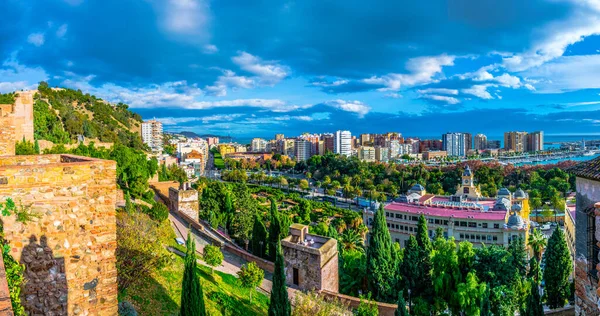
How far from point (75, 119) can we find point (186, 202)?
69.1 ft

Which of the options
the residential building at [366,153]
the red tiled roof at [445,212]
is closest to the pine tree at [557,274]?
the red tiled roof at [445,212]

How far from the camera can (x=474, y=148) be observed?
146m

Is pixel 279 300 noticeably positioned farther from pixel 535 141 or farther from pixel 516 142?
pixel 535 141

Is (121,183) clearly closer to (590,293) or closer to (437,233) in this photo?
(437,233)

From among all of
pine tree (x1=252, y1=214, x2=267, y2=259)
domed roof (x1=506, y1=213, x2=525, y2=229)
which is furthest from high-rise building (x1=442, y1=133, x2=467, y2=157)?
pine tree (x1=252, y1=214, x2=267, y2=259)

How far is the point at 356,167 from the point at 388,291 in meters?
55.8

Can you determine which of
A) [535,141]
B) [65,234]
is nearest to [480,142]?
[535,141]

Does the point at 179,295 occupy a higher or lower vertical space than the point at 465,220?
higher

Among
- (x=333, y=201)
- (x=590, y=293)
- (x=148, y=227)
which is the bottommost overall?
(x=333, y=201)

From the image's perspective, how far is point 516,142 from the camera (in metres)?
137

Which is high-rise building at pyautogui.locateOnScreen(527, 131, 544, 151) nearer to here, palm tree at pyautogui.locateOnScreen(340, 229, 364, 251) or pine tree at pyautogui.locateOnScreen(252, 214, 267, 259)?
palm tree at pyautogui.locateOnScreen(340, 229, 364, 251)

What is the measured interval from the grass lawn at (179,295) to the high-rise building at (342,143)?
109 metres

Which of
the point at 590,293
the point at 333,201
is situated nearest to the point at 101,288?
the point at 590,293

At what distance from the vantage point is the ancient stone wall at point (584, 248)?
25.6 ft
